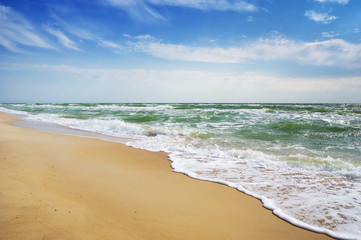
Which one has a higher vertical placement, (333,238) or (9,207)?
(9,207)

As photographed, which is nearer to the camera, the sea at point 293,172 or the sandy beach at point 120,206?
the sandy beach at point 120,206

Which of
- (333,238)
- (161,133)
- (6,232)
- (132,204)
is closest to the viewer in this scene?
(6,232)

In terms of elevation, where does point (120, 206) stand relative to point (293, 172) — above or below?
above

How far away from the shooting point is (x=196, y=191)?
10.3 feet

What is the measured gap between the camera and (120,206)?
2492mm

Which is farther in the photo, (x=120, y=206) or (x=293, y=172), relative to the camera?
(x=293, y=172)

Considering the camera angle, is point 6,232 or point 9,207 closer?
point 6,232

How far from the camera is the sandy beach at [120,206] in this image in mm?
1967

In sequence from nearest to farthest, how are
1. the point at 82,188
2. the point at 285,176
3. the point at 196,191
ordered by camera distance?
the point at 82,188, the point at 196,191, the point at 285,176

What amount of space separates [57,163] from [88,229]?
2.76 metres

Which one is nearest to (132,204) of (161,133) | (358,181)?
(358,181)

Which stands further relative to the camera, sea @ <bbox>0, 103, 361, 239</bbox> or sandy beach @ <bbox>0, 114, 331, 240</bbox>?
sea @ <bbox>0, 103, 361, 239</bbox>

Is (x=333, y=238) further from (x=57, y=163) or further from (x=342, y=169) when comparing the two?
(x=57, y=163)

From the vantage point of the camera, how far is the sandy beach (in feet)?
6.45
